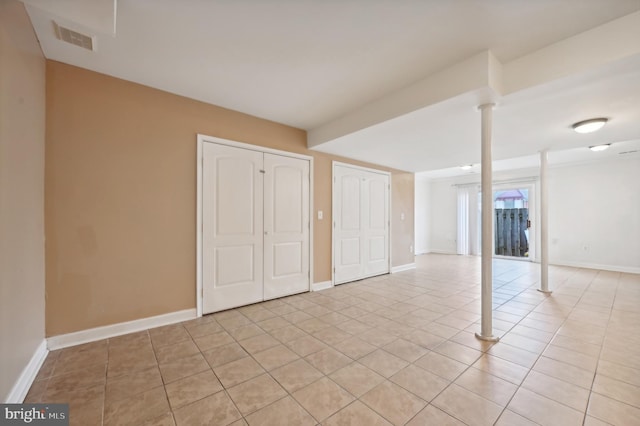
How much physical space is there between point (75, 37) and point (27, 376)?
253 centimetres

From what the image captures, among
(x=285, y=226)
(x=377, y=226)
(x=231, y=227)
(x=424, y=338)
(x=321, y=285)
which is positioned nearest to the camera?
(x=424, y=338)

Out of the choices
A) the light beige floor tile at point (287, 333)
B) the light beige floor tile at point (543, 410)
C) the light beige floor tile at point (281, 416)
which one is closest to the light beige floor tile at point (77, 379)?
the light beige floor tile at point (281, 416)

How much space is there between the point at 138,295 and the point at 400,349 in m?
2.69

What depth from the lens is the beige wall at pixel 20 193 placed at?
4.79 ft

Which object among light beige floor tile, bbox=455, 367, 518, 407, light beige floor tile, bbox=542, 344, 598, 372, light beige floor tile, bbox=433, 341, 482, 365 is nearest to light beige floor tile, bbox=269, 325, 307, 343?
light beige floor tile, bbox=433, 341, 482, 365

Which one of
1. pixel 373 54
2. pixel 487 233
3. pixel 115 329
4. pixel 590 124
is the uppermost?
pixel 373 54

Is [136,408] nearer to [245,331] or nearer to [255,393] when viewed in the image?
[255,393]

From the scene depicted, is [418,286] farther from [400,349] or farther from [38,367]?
[38,367]

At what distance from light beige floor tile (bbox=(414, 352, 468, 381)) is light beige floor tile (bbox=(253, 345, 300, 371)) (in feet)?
3.47

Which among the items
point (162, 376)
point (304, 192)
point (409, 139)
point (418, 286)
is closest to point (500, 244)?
point (418, 286)

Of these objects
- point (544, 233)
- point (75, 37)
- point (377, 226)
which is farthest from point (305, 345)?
point (544, 233)

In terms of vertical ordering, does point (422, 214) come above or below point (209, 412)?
above

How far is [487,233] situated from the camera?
98.0 inches

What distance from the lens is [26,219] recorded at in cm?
179
